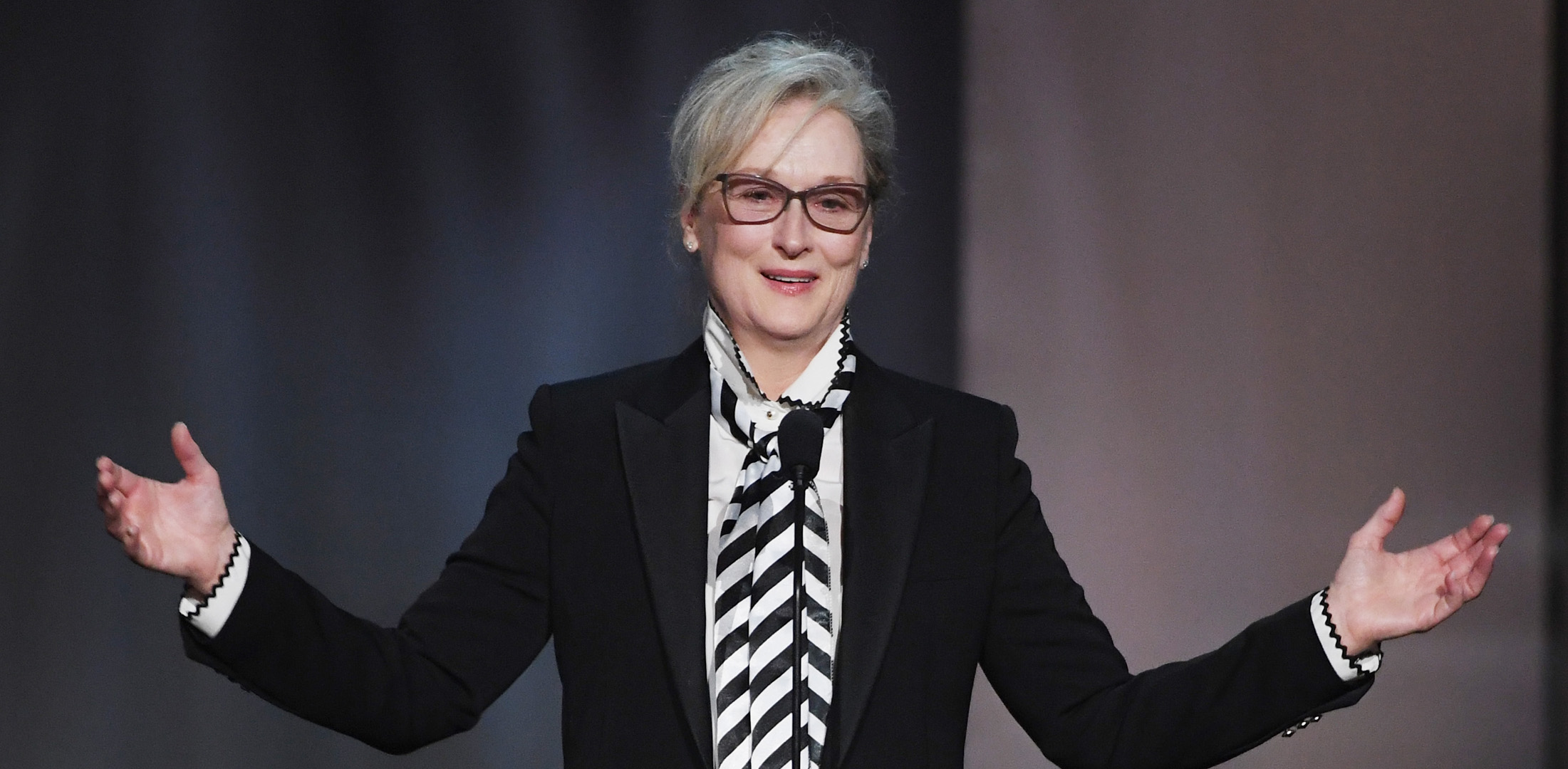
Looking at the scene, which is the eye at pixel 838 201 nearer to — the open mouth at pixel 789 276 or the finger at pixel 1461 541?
the open mouth at pixel 789 276

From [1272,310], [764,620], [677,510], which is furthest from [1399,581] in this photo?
[1272,310]

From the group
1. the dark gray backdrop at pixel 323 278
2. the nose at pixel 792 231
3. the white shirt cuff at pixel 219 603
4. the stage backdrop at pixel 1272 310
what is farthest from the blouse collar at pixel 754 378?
the stage backdrop at pixel 1272 310

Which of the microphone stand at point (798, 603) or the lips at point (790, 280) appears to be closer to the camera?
the microphone stand at point (798, 603)

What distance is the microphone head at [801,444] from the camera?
1.46 metres

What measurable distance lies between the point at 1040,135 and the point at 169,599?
6.50 feet

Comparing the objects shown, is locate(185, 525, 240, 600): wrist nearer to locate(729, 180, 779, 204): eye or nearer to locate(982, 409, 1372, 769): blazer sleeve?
locate(729, 180, 779, 204): eye

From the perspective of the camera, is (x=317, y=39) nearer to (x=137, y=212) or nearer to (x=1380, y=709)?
(x=137, y=212)

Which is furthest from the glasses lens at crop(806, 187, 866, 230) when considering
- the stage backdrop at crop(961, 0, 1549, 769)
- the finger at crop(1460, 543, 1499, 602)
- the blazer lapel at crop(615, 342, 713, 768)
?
the stage backdrop at crop(961, 0, 1549, 769)

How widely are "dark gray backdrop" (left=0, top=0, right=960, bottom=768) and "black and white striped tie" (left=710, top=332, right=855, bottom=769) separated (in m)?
1.35

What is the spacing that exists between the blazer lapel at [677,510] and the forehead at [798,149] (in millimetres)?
270

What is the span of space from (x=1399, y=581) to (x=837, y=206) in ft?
2.51

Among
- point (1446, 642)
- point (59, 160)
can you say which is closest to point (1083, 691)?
point (1446, 642)

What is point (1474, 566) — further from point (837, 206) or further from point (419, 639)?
point (419, 639)

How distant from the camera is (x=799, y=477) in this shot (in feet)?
4.77
